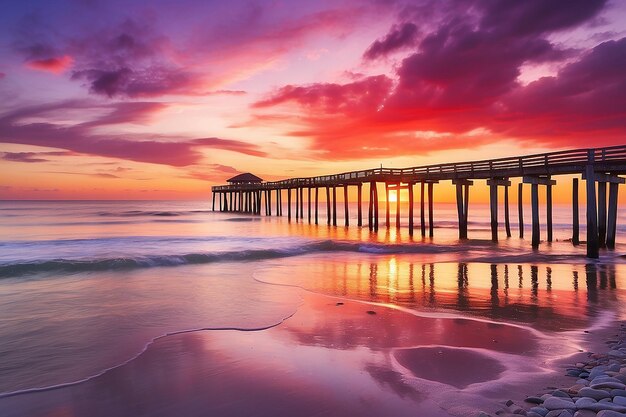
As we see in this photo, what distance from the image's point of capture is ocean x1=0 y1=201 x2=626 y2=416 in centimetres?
466

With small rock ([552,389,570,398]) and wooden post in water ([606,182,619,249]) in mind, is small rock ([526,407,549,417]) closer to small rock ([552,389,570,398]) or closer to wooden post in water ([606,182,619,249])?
small rock ([552,389,570,398])

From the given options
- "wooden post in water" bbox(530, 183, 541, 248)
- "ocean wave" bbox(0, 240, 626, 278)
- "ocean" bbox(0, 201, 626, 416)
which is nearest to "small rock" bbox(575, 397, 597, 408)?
"ocean" bbox(0, 201, 626, 416)

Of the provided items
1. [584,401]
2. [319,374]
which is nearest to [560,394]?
[584,401]

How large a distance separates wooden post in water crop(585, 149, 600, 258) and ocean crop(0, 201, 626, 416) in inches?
51.4

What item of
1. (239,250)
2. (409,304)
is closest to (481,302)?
(409,304)

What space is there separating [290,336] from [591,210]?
1392 centimetres

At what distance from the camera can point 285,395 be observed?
15.4ft

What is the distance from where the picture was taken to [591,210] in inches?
623

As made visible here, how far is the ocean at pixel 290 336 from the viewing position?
466 cm

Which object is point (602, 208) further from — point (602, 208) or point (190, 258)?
point (190, 258)

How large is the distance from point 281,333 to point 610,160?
49.4 feet

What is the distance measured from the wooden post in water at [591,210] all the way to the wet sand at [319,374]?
11.1 meters

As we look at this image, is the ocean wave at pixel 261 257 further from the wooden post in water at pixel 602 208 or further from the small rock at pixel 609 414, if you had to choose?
the small rock at pixel 609 414

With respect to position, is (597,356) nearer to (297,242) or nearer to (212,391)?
(212,391)
